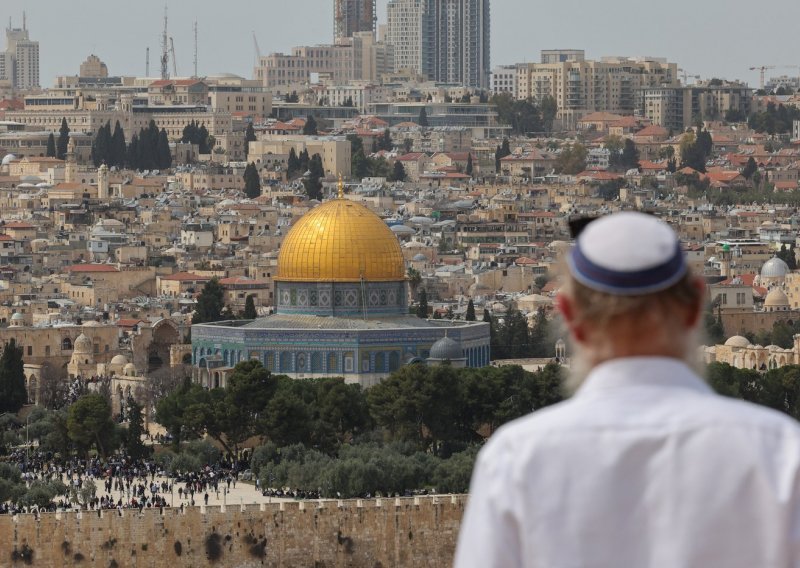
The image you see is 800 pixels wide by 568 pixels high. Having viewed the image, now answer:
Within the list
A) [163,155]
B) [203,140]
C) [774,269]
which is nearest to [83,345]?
[774,269]

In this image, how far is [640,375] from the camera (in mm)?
4727

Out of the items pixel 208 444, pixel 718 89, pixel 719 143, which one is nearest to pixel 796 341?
pixel 208 444

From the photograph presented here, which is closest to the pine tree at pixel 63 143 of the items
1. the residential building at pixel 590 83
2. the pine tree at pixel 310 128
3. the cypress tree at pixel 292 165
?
the cypress tree at pixel 292 165

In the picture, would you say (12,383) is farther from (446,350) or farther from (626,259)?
(626,259)

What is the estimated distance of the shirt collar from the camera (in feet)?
15.5

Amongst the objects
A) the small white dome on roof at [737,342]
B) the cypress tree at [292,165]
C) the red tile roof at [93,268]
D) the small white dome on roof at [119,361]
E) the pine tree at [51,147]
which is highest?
the pine tree at [51,147]

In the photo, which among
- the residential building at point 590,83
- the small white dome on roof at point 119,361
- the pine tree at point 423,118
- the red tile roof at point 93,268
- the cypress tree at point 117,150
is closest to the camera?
the small white dome on roof at point 119,361

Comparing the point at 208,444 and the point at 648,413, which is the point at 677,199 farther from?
the point at 648,413

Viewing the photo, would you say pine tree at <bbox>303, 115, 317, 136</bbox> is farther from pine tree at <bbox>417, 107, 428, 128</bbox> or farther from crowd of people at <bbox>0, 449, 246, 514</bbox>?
crowd of people at <bbox>0, 449, 246, 514</bbox>

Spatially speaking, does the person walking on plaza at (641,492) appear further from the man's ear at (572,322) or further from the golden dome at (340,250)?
the golden dome at (340,250)

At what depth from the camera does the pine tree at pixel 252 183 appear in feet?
409

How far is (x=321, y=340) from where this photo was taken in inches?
2120

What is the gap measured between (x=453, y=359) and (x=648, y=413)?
4887cm

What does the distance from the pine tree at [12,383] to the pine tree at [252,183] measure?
6925 centimetres
